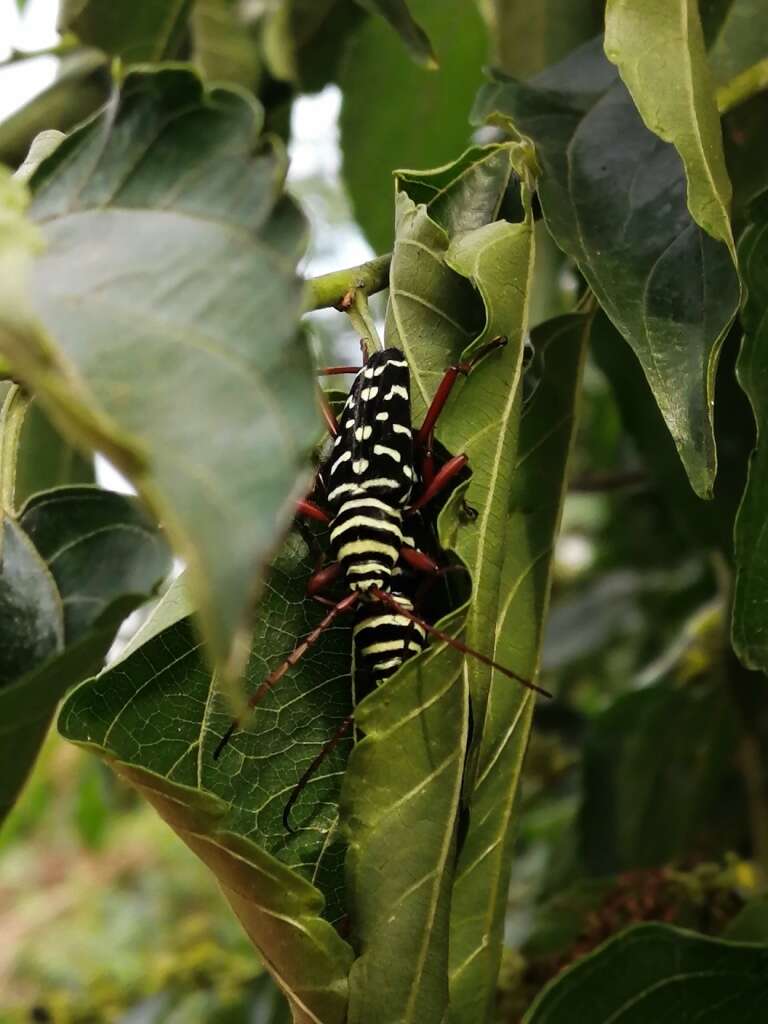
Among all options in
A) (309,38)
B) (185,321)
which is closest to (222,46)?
(309,38)

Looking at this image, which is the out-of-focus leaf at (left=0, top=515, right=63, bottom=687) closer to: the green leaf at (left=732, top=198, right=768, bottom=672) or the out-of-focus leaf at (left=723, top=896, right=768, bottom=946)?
the green leaf at (left=732, top=198, right=768, bottom=672)

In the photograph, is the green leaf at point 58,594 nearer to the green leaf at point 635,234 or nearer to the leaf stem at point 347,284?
the leaf stem at point 347,284

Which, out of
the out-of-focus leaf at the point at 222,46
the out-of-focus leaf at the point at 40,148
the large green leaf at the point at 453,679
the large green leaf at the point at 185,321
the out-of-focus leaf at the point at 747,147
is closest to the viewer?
the large green leaf at the point at 185,321

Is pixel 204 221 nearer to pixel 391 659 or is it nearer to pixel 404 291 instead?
pixel 404 291

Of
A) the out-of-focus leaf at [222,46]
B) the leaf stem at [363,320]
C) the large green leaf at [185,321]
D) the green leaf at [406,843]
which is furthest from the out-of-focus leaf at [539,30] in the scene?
the green leaf at [406,843]

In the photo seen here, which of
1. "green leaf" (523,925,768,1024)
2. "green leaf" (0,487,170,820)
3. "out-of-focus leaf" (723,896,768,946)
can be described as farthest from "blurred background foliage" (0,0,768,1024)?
"green leaf" (0,487,170,820)

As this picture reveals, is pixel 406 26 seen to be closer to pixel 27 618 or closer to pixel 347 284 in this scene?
pixel 347 284

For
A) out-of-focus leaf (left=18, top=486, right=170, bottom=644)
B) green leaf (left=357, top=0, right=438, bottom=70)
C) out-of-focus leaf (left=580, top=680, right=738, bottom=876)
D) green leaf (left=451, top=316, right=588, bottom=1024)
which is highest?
green leaf (left=357, top=0, right=438, bottom=70)
